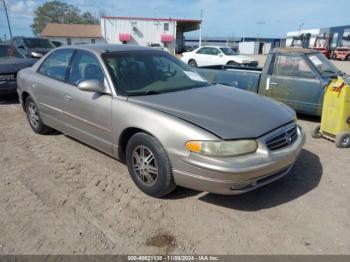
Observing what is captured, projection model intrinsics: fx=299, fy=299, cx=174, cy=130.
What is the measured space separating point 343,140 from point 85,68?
4.12 metres

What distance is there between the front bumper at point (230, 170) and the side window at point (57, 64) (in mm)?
2506

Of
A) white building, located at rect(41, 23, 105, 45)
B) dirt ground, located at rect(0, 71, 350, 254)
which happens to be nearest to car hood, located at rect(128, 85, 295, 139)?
dirt ground, located at rect(0, 71, 350, 254)

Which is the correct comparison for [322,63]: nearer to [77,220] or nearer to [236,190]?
[236,190]

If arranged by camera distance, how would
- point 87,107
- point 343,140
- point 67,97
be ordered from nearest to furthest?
point 87,107
point 67,97
point 343,140

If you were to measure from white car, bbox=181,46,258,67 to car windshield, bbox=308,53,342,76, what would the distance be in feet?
34.5

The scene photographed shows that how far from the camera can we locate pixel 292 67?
6352 mm

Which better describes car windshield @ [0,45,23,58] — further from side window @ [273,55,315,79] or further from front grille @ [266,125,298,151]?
front grille @ [266,125,298,151]

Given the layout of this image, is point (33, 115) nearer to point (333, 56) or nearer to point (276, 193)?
point (276, 193)

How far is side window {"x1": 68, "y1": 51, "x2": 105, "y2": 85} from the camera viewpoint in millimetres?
3749

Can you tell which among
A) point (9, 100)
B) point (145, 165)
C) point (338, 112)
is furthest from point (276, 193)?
point (9, 100)

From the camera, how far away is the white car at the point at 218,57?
17125 mm

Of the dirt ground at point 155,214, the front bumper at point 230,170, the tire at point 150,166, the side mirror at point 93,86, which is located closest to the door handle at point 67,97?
the side mirror at point 93,86

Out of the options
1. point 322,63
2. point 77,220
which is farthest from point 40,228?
point 322,63

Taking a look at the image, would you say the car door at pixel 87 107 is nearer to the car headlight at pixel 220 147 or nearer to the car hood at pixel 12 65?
the car headlight at pixel 220 147
